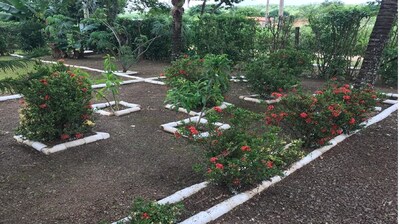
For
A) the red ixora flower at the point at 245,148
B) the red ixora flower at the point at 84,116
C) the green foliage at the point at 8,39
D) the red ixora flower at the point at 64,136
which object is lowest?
the red ixora flower at the point at 64,136

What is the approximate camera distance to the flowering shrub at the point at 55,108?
4.15 meters

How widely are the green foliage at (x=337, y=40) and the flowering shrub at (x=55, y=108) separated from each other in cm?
696

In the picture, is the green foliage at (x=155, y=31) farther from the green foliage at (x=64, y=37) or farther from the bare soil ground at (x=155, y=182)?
the bare soil ground at (x=155, y=182)

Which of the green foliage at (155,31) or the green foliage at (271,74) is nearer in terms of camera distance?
the green foliage at (271,74)

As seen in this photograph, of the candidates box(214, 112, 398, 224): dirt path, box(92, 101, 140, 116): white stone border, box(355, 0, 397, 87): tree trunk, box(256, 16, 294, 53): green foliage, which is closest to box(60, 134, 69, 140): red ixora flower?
box(92, 101, 140, 116): white stone border

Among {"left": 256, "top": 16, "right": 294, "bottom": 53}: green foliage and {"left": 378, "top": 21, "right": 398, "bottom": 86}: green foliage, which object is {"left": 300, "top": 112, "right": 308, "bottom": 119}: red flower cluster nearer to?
{"left": 378, "top": 21, "right": 398, "bottom": 86}: green foliage

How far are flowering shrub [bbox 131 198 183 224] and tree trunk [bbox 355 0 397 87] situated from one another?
4.97 m

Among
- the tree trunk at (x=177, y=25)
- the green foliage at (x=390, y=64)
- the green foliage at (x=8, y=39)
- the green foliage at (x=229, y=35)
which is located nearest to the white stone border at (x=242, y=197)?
the green foliage at (x=8, y=39)

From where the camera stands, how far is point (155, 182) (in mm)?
3523

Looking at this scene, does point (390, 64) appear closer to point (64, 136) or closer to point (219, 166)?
point (219, 166)

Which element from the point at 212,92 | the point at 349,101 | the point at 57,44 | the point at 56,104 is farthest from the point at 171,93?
the point at 57,44

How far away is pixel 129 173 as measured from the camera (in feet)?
12.2

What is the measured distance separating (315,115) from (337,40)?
19.0 ft

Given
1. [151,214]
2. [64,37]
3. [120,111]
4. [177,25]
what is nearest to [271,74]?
[120,111]
